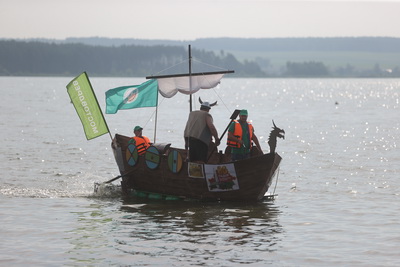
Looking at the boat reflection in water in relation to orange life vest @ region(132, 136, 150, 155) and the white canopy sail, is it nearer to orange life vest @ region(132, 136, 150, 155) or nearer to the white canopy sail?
orange life vest @ region(132, 136, 150, 155)

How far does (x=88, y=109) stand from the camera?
2209 centimetres

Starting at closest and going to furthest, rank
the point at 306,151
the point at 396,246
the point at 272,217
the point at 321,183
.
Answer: the point at 396,246
the point at 272,217
the point at 321,183
the point at 306,151

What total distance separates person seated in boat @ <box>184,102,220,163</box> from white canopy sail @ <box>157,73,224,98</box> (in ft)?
7.30

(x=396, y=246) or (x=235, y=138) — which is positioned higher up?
(x=235, y=138)

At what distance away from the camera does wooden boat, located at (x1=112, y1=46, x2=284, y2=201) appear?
64.2 ft

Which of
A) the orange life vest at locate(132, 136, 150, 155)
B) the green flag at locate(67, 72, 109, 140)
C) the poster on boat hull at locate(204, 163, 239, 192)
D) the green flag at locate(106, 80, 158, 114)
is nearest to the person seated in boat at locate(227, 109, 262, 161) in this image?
the poster on boat hull at locate(204, 163, 239, 192)

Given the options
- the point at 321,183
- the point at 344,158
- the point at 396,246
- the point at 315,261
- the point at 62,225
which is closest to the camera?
the point at 315,261

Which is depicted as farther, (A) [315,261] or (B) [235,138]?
(B) [235,138]

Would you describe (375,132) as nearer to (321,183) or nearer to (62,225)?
(321,183)

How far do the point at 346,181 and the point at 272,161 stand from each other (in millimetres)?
8128

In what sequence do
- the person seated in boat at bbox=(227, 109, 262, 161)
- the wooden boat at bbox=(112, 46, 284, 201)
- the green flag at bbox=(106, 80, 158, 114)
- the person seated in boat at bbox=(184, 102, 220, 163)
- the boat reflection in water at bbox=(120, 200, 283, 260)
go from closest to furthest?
the boat reflection in water at bbox=(120, 200, 283, 260) → the wooden boat at bbox=(112, 46, 284, 201) → the person seated in boat at bbox=(184, 102, 220, 163) → the person seated in boat at bbox=(227, 109, 262, 161) → the green flag at bbox=(106, 80, 158, 114)

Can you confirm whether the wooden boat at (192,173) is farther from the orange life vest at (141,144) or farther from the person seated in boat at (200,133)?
the person seated in boat at (200,133)

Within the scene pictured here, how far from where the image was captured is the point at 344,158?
1382 inches

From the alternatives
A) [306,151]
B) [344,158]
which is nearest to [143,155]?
[344,158]
